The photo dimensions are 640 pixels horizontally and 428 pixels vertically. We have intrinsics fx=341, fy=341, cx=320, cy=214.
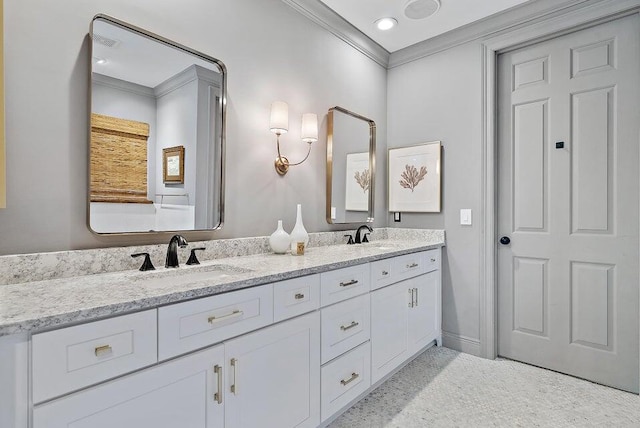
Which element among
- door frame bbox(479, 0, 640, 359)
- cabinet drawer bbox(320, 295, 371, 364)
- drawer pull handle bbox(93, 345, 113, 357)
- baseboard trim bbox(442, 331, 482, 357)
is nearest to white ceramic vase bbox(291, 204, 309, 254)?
cabinet drawer bbox(320, 295, 371, 364)

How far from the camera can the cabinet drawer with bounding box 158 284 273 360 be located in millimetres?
1118

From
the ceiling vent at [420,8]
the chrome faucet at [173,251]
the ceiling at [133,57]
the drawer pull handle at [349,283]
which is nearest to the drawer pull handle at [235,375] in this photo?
the chrome faucet at [173,251]

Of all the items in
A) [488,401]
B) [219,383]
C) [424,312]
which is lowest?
[488,401]

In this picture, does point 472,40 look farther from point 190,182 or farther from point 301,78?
point 190,182

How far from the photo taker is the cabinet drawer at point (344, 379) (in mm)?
1714

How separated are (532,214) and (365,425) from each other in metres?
1.91

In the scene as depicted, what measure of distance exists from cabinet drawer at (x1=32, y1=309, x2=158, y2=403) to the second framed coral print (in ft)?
8.04

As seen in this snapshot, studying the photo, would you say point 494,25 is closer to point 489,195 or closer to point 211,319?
point 489,195

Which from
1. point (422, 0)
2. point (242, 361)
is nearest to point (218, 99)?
point (242, 361)

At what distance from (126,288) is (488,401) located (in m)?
2.10

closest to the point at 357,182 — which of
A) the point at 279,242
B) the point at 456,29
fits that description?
the point at 279,242

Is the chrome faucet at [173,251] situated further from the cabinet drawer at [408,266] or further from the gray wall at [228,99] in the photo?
the cabinet drawer at [408,266]

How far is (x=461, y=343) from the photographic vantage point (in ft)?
9.25

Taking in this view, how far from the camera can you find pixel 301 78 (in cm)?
245
